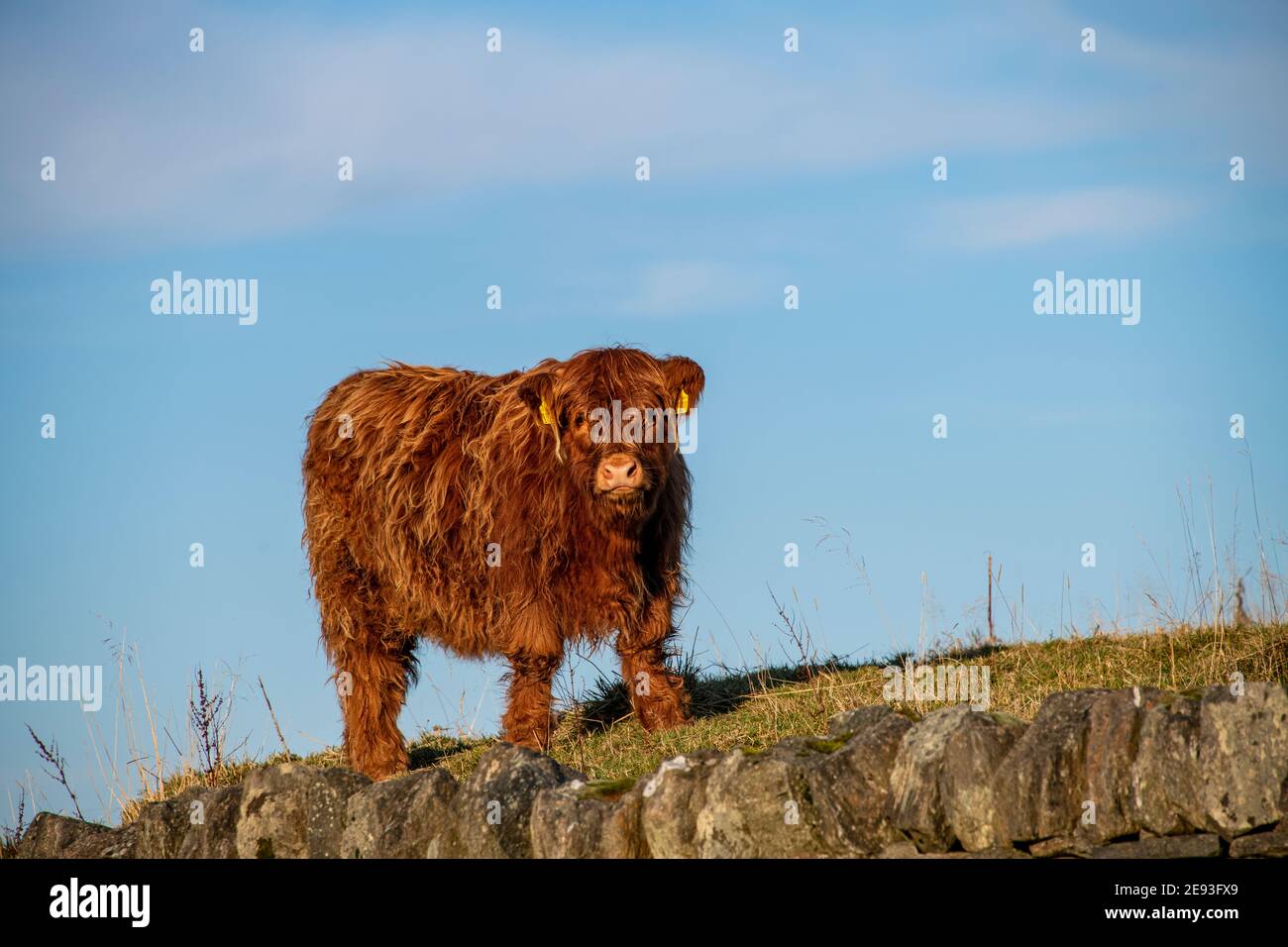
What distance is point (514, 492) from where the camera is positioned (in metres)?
9.27

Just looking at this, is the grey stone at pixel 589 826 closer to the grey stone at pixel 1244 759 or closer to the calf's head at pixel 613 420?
the grey stone at pixel 1244 759

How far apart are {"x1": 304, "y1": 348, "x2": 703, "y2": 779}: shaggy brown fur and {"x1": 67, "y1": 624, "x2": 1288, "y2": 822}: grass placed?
49cm

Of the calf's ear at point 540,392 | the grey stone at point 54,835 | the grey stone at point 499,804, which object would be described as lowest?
the grey stone at point 54,835

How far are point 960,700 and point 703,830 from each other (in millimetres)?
2884

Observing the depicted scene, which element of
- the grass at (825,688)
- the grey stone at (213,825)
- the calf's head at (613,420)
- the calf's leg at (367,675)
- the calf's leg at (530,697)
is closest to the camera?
the grey stone at (213,825)

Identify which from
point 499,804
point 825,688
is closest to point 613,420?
point 825,688

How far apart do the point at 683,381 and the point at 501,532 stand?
1565 millimetres

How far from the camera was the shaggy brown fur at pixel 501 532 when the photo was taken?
29.3 feet

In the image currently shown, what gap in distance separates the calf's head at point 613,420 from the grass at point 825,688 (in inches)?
57.5

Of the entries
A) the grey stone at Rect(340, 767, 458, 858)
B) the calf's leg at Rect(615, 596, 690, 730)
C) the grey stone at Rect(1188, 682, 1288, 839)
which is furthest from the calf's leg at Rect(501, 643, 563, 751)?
the grey stone at Rect(1188, 682, 1288, 839)

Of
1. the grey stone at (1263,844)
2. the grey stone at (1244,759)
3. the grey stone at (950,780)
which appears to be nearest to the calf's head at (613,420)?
the grey stone at (950,780)

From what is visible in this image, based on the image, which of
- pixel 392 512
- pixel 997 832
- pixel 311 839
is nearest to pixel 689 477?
pixel 392 512

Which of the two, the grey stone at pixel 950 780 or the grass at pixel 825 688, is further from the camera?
the grass at pixel 825 688

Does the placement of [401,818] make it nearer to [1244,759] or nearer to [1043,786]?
[1043,786]
